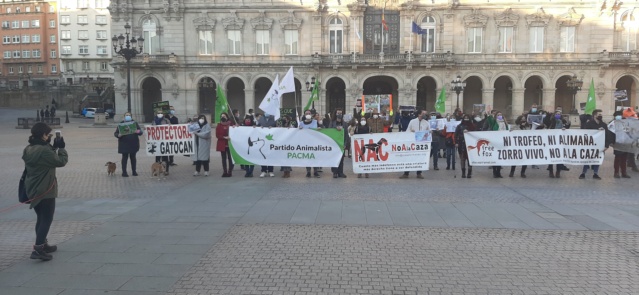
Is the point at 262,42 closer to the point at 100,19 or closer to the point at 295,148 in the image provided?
the point at 295,148

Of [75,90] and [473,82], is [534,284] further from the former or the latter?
[75,90]

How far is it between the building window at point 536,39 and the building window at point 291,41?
22115mm

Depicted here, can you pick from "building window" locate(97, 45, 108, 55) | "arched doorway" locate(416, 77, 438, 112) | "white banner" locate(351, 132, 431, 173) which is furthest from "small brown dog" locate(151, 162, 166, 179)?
"building window" locate(97, 45, 108, 55)

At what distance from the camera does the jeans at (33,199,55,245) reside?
6195 millimetres

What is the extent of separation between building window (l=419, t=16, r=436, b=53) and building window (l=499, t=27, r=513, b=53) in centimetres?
623

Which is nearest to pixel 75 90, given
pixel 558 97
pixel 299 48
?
pixel 299 48

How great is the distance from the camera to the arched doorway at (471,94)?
46.7 m

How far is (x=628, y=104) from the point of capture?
149 ft

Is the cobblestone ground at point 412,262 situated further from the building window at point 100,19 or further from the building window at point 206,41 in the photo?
the building window at point 100,19

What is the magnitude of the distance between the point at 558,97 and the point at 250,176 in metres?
43.2

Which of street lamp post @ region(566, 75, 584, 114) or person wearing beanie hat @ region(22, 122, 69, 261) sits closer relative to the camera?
person wearing beanie hat @ region(22, 122, 69, 261)

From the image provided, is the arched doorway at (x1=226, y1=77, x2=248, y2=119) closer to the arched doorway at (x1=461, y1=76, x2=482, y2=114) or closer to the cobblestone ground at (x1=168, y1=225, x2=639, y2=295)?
the arched doorway at (x1=461, y1=76, x2=482, y2=114)

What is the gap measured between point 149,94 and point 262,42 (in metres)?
14.6

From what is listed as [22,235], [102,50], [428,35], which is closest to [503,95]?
[428,35]
